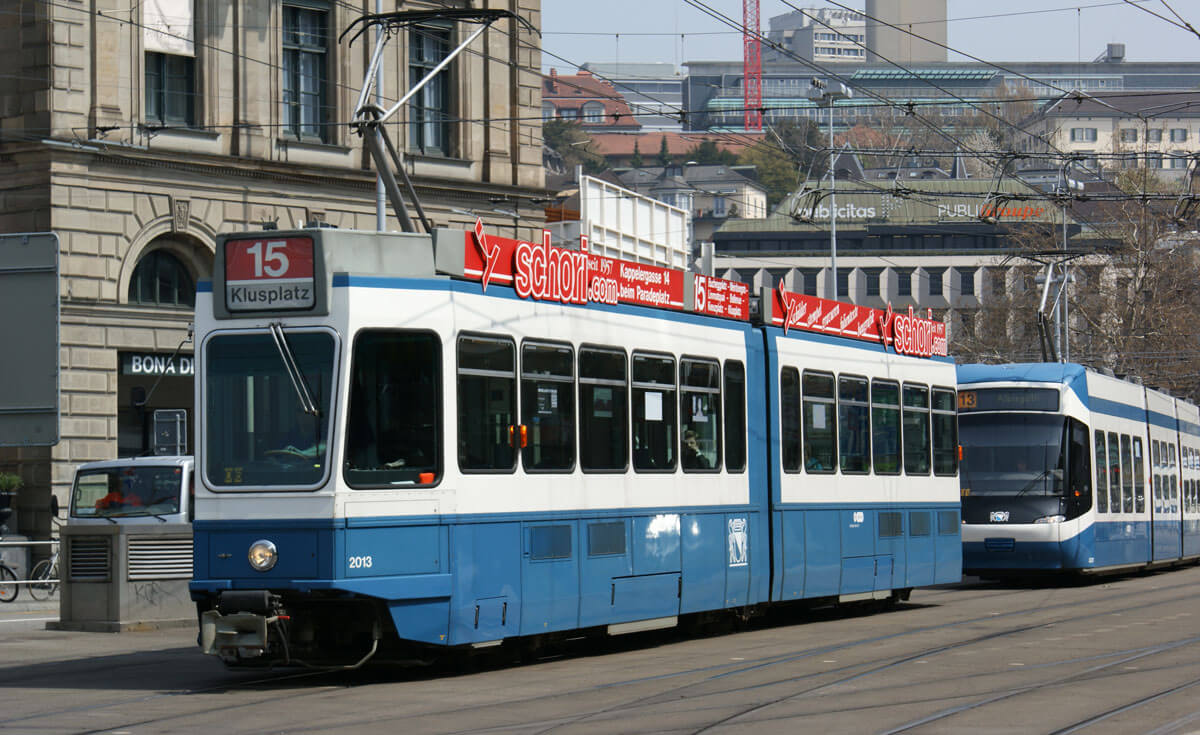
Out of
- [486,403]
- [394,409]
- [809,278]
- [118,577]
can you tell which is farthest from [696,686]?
[809,278]

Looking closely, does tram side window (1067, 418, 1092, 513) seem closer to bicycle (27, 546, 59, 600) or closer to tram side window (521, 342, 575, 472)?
tram side window (521, 342, 575, 472)

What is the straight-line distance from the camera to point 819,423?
18281mm

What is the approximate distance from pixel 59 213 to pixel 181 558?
402 inches

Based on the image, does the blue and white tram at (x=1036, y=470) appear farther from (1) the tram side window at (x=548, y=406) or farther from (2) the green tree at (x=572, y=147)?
(2) the green tree at (x=572, y=147)

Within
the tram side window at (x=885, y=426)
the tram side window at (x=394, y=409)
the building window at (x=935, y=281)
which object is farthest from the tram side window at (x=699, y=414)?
the building window at (x=935, y=281)

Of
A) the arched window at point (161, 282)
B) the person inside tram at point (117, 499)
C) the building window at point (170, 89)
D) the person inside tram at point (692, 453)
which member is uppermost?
the building window at point (170, 89)

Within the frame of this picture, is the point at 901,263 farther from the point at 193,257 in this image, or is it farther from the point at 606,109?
the point at 193,257

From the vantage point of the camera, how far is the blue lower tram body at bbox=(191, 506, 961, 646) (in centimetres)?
1205

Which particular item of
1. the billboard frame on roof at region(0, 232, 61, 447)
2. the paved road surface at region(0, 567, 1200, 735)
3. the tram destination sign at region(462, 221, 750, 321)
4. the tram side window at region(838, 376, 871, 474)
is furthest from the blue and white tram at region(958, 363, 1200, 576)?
the billboard frame on roof at region(0, 232, 61, 447)

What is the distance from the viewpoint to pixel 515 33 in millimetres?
35438

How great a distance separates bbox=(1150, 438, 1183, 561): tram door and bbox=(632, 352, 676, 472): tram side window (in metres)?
16.2

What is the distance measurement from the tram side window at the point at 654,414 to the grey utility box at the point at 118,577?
20.7 ft

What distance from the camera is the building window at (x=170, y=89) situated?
29.5 m

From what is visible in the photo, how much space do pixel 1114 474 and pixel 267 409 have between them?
1740 cm
